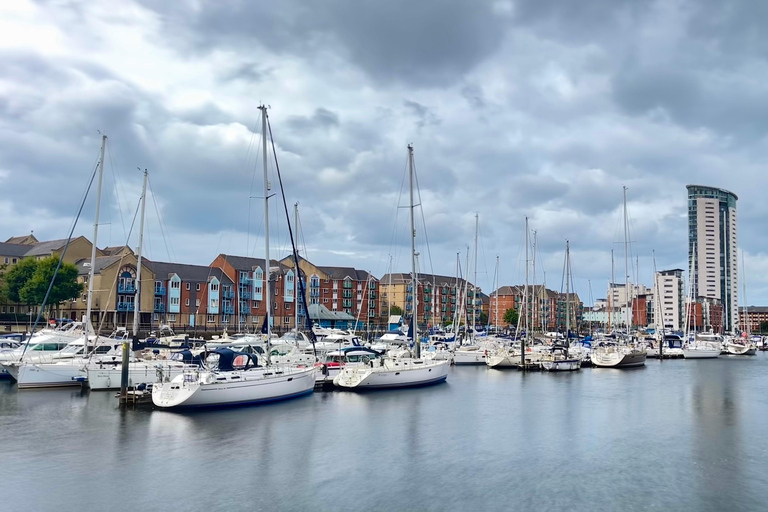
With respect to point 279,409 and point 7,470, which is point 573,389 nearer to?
point 279,409

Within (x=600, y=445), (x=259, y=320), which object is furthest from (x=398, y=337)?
(x=600, y=445)

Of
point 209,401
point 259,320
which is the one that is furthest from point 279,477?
point 259,320

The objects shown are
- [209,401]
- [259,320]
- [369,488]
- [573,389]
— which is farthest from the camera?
[259,320]

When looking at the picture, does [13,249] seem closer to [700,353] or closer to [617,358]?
[617,358]

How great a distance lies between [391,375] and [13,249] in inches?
4285

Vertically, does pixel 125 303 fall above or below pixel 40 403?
above

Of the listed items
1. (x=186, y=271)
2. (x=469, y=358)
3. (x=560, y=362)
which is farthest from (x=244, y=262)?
(x=560, y=362)

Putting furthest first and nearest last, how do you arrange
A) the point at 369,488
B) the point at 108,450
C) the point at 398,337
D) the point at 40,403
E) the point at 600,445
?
the point at 398,337 < the point at 40,403 < the point at 600,445 < the point at 108,450 < the point at 369,488

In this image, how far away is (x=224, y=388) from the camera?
3934 cm

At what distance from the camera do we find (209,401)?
128ft

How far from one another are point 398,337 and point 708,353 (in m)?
50.5

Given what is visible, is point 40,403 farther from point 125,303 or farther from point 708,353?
point 708,353

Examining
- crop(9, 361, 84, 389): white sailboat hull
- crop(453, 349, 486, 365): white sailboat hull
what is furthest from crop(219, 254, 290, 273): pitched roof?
crop(9, 361, 84, 389): white sailboat hull

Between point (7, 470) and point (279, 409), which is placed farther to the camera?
point (279, 409)
